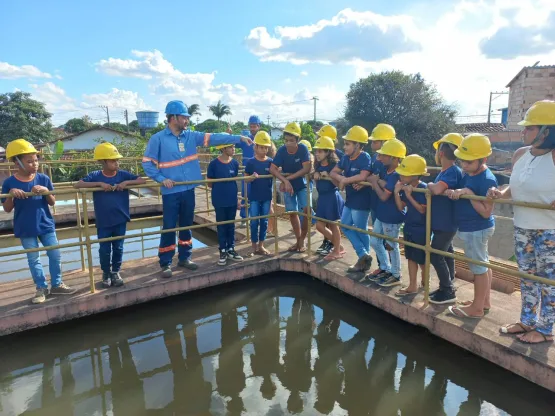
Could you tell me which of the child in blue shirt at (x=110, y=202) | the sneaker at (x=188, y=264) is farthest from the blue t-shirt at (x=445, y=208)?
the child in blue shirt at (x=110, y=202)

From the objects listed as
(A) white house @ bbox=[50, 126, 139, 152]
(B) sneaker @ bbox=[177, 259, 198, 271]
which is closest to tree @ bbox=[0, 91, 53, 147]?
(A) white house @ bbox=[50, 126, 139, 152]

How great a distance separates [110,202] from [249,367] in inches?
81.5

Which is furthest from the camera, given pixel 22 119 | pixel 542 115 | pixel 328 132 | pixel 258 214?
pixel 22 119

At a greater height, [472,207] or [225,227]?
[472,207]

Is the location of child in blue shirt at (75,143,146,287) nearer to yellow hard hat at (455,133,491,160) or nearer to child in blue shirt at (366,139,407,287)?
child in blue shirt at (366,139,407,287)

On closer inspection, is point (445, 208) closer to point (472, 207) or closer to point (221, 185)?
point (472, 207)

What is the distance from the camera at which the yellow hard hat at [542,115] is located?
248cm

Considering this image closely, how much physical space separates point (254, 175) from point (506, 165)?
60.1ft

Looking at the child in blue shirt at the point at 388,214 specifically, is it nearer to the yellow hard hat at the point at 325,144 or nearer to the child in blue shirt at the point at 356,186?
the child in blue shirt at the point at 356,186

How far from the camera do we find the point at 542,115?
251cm

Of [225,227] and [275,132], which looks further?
[275,132]

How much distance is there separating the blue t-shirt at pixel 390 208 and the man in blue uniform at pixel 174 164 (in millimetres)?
1698

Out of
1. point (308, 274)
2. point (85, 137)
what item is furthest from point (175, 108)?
point (85, 137)

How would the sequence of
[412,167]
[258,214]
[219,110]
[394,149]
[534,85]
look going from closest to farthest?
[412,167], [394,149], [258,214], [534,85], [219,110]
